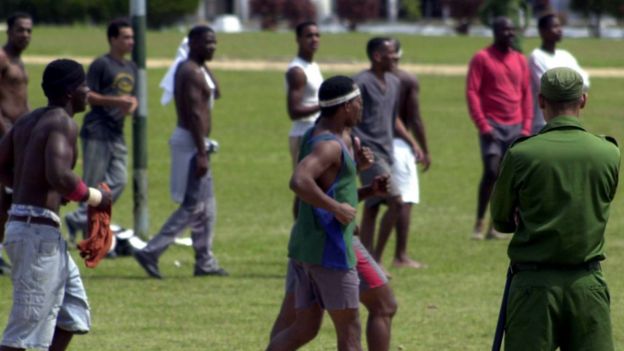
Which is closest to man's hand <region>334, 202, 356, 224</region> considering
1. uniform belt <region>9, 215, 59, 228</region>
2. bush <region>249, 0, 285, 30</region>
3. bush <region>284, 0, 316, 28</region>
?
uniform belt <region>9, 215, 59, 228</region>

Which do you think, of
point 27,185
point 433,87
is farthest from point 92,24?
→ point 27,185

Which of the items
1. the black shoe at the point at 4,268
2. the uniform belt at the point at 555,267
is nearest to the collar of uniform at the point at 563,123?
the uniform belt at the point at 555,267

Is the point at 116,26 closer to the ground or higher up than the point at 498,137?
higher up

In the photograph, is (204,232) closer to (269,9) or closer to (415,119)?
(415,119)

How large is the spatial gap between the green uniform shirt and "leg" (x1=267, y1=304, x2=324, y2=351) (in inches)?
70.3

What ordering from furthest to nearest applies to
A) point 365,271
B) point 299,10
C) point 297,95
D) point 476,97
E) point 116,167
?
point 299,10 → point 476,97 → point 116,167 → point 297,95 → point 365,271

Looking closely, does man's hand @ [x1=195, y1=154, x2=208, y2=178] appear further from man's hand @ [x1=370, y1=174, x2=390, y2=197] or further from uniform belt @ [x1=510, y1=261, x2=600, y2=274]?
uniform belt @ [x1=510, y1=261, x2=600, y2=274]

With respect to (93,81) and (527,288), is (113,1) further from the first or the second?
(527,288)

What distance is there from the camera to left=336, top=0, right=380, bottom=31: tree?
7356 centimetres

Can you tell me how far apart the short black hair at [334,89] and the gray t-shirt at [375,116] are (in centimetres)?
437

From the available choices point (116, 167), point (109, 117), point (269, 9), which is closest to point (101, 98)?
point (109, 117)

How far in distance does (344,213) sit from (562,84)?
1.73 metres

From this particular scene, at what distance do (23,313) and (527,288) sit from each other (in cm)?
287

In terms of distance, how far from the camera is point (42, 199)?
838cm
